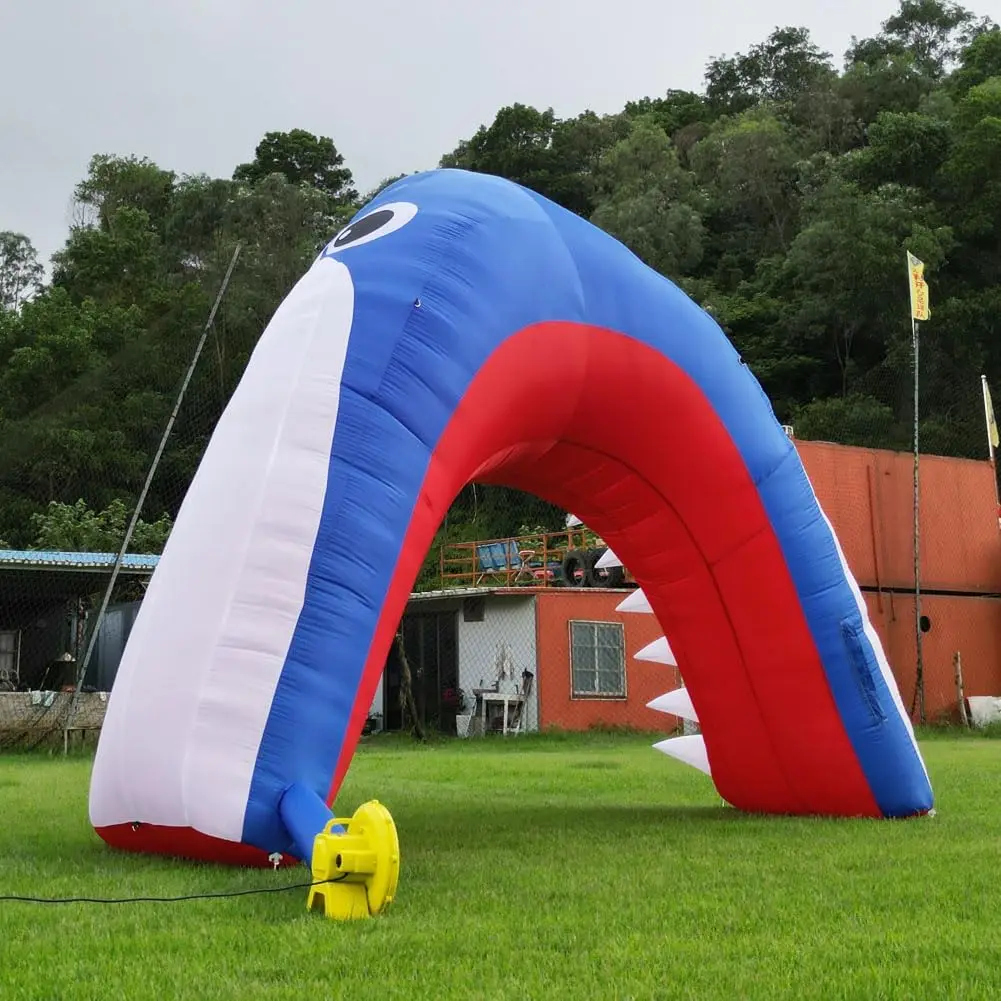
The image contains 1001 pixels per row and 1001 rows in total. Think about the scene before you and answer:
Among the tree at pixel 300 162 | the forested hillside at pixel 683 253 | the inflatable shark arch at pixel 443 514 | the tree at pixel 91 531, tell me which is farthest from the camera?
the tree at pixel 300 162

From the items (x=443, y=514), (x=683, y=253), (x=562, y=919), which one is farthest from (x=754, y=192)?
(x=562, y=919)

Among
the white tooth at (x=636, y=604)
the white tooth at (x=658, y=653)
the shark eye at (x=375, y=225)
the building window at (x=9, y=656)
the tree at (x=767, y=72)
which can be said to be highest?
the tree at (x=767, y=72)

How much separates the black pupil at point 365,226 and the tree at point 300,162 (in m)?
53.6

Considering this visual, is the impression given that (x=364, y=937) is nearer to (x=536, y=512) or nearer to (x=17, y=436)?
(x=17, y=436)

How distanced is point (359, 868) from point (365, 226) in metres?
3.07

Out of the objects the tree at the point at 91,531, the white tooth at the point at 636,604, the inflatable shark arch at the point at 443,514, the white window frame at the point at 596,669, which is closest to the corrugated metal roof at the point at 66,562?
the white window frame at the point at 596,669

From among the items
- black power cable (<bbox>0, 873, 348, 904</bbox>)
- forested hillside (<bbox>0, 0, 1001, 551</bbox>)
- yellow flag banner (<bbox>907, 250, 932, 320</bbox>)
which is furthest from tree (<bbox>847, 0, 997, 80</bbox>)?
black power cable (<bbox>0, 873, 348, 904</bbox>)

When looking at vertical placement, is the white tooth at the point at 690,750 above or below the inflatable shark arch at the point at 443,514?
below

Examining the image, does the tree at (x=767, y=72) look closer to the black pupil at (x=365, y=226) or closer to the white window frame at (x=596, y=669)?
the white window frame at (x=596, y=669)

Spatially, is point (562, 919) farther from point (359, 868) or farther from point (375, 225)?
point (375, 225)

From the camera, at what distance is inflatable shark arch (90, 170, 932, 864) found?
4410 millimetres

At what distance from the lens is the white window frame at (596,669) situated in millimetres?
18391

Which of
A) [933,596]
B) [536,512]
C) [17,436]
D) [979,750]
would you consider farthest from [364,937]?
[536,512]

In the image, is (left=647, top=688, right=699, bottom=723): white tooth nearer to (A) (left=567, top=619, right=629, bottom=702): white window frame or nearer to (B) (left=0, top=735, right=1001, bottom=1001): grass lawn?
(B) (left=0, top=735, right=1001, bottom=1001): grass lawn
